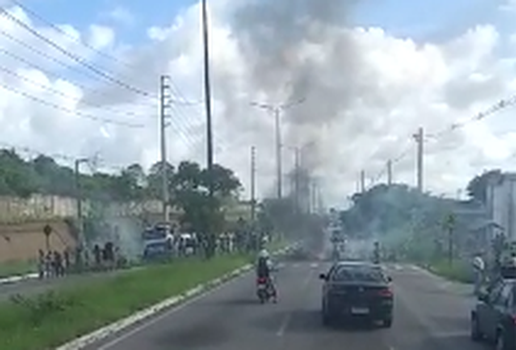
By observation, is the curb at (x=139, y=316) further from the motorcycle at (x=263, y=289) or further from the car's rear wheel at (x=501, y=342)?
the car's rear wheel at (x=501, y=342)

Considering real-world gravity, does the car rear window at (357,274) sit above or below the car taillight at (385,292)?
above

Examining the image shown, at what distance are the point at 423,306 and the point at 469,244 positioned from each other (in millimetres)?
50640

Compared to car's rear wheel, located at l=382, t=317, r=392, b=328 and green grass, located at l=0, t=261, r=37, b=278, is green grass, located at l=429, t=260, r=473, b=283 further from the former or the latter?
car's rear wheel, located at l=382, t=317, r=392, b=328

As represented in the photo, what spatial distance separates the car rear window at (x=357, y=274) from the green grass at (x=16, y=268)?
1468 inches

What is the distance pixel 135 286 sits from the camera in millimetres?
37000

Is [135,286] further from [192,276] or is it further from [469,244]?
[469,244]

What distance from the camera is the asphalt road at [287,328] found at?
2266 centimetres

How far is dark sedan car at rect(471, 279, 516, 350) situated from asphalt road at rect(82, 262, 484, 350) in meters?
0.42

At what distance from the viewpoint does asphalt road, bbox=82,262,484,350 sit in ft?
74.3

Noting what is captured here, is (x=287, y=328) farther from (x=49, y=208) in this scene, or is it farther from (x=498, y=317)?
(x=49, y=208)

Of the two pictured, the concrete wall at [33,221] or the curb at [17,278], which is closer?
the curb at [17,278]

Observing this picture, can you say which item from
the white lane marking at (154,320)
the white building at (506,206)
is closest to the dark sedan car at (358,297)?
the white lane marking at (154,320)

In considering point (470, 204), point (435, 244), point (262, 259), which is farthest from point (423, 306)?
point (470, 204)

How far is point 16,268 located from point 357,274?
4411 centimetres
